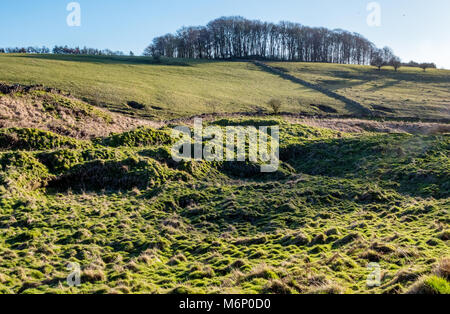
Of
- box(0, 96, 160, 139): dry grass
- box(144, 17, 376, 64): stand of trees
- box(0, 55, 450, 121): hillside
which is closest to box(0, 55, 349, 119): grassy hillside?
box(0, 55, 450, 121): hillside

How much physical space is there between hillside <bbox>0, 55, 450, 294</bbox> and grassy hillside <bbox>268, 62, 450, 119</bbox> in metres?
27.7

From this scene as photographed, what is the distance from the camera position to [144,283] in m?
9.84

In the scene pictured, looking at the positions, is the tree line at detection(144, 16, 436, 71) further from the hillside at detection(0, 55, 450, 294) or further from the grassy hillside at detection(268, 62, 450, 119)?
the hillside at detection(0, 55, 450, 294)

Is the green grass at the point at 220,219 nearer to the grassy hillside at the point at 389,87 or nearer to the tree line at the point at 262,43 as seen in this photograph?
the grassy hillside at the point at 389,87

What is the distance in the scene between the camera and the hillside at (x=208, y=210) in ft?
33.0

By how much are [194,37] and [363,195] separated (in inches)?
4730

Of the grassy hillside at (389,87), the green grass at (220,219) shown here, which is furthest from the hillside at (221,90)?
the green grass at (220,219)

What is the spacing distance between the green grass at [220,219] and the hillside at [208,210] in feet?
0.26

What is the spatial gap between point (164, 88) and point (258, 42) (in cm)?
9120

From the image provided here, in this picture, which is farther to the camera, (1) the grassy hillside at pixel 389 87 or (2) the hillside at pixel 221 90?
(1) the grassy hillside at pixel 389 87

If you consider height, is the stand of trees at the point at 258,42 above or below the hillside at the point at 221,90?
above

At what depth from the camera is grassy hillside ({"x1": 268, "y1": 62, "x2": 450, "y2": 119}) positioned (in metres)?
60.1

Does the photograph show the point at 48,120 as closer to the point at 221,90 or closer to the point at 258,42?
the point at 221,90

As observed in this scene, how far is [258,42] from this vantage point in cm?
14050
